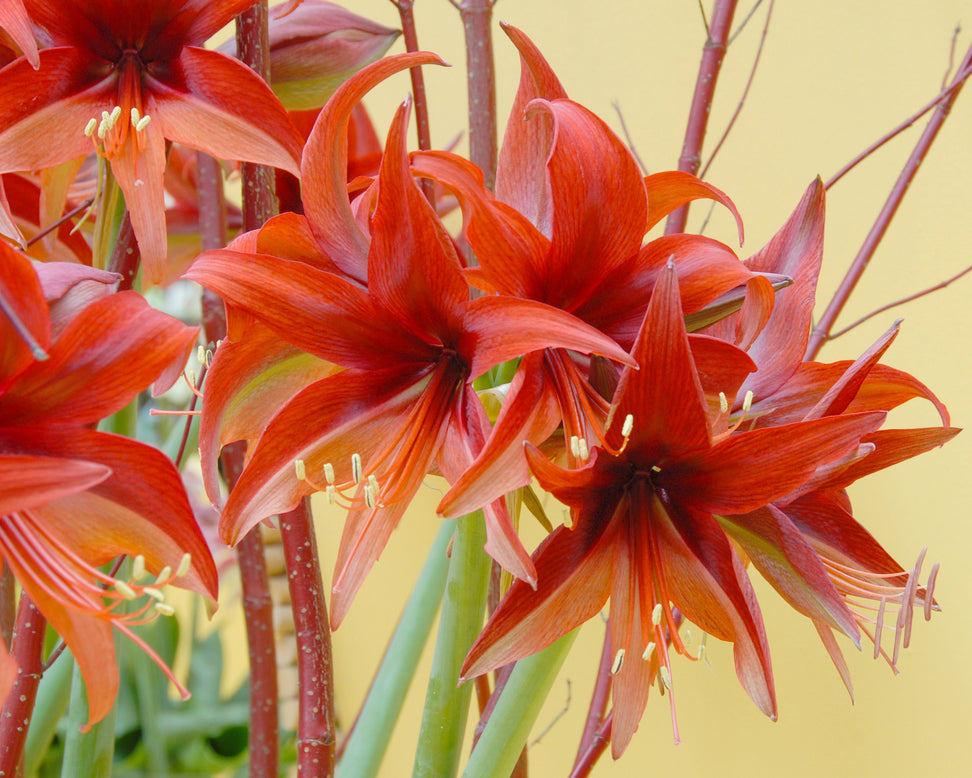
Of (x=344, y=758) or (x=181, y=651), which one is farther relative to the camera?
(x=181, y=651)

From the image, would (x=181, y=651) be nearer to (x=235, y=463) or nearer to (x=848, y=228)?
(x=235, y=463)

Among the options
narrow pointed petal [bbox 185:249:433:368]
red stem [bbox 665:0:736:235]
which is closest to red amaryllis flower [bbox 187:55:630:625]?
narrow pointed petal [bbox 185:249:433:368]

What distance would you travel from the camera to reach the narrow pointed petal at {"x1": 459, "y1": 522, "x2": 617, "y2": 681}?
0.22m

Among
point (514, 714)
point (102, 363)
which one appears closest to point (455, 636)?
point (514, 714)

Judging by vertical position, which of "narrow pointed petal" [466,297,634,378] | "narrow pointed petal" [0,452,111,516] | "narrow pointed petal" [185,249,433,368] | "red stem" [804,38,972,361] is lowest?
"narrow pointed petal" [0,452,111,516]

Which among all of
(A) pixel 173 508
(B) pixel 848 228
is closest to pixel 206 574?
(A) pixel 173 508

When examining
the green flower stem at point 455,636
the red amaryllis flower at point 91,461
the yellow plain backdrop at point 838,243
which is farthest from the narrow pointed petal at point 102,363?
the yellow plain backdrop at point 838,243

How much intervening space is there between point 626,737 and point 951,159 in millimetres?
717

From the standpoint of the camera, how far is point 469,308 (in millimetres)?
221

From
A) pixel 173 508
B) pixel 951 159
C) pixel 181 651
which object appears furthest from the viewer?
pixel 181 651

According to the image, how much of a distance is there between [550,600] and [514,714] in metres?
0.07

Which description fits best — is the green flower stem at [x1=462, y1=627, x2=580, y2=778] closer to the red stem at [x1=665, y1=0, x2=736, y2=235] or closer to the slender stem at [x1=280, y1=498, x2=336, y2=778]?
the slender stem at [x1=280, y1=498, x2=336, y2=778]

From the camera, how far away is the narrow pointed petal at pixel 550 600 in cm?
22

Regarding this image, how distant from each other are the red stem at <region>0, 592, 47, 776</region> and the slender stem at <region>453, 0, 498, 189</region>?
25 cm
